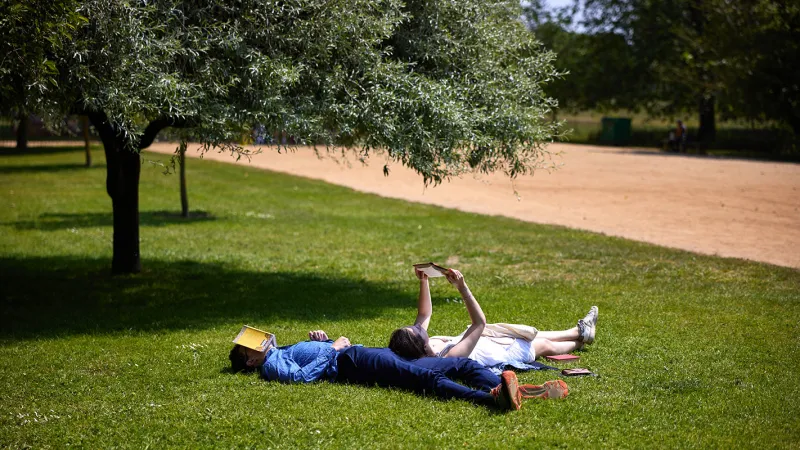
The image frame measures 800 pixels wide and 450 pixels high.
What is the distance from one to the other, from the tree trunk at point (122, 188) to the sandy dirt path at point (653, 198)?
4.69 metres

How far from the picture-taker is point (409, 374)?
5.83m

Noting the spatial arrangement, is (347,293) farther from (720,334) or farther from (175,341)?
(720,334)

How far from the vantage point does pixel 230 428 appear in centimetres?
517

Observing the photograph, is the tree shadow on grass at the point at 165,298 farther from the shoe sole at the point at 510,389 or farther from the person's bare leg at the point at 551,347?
the shoe sole at the point at 510,389

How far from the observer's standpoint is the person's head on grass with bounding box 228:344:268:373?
6.36 m

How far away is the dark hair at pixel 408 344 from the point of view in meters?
6.05

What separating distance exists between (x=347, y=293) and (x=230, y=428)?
4864 mm

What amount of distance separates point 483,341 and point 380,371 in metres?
0.99

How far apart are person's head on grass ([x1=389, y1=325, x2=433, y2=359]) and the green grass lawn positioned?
37 cm

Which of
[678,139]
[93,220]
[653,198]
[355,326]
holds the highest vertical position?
[678,139]

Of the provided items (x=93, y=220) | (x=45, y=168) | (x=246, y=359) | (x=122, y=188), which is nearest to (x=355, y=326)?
(x=246, y=359)

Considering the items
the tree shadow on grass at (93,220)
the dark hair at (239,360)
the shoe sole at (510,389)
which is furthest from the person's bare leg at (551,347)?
the tree shadow on grass at (93,220)

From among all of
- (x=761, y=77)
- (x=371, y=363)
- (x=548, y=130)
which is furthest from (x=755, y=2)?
(x=371, y=363)

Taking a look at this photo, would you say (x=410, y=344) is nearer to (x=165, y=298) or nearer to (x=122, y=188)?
(x=165, y=298)
